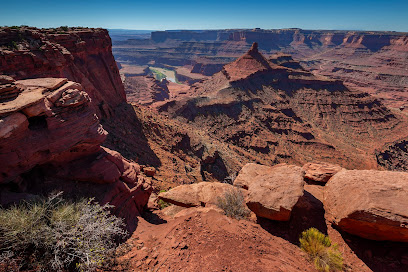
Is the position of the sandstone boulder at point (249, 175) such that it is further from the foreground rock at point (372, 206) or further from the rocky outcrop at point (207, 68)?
the rocky outcrop at point (207, 68)

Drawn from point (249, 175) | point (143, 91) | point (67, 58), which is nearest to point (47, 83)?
point (249, 175)

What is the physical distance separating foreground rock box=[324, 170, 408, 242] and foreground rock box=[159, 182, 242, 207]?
604 centimetres

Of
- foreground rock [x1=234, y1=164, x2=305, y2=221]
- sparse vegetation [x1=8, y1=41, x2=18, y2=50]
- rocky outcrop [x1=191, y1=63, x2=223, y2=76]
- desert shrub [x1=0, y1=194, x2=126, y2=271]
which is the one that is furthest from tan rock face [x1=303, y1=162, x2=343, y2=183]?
rocky outcrop [x1=191, y1=63, x2=223, y2=76]

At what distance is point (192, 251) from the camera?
7.76 m

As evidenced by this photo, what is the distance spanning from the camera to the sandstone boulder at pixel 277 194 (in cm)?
1001

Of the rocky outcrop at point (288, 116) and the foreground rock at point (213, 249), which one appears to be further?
the rocky outcrop at point (288, 116)

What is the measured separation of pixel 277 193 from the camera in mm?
10641

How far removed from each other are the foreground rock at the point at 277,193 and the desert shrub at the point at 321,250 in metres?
1.20

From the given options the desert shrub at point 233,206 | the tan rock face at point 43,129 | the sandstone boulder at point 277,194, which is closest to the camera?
the tan rock face at point 43,129

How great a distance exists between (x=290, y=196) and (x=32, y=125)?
44.5ft

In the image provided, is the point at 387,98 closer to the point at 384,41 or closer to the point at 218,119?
the point at 218,119

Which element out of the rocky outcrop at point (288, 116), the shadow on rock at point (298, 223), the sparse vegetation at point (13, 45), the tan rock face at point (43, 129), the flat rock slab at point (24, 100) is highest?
the sparse vegetation at point (13, 45)

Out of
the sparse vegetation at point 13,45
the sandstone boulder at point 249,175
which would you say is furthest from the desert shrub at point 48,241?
the sparse vegetation at point 13,45

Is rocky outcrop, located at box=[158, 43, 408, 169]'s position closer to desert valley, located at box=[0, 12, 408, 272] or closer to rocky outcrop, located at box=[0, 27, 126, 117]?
rocky outcrop, located at box=[0, 27, 126, 117]
